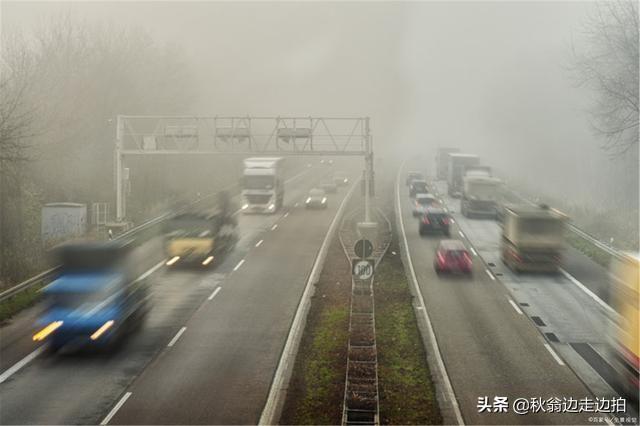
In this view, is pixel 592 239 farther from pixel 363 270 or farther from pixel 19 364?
pixel 19 364

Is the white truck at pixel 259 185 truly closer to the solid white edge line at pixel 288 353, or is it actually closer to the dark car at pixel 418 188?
the solid white edge line at pixel 288 353

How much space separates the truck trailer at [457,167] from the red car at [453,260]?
32.4 metres

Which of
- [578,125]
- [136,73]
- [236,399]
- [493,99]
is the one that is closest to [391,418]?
[236,399]

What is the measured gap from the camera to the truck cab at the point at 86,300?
20.2m

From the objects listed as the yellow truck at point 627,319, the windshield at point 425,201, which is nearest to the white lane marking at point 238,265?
the yellow truck at point 627,319

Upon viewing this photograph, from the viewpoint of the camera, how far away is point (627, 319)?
16.0 m

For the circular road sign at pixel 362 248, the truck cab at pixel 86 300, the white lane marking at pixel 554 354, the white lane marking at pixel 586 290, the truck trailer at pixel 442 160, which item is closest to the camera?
the circular road sign at pixel 362 248

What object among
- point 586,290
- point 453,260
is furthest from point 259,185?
point 586,290

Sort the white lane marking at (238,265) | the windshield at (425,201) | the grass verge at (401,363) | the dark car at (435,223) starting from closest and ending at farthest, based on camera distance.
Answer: the grass verge at (401,363) → the white lane marking at (238,265) → the dark car at (435,223) → the windshield at (425,201)

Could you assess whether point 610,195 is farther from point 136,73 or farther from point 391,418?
point 391,418

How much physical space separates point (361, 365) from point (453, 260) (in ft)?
48.9

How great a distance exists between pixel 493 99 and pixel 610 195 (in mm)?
51358

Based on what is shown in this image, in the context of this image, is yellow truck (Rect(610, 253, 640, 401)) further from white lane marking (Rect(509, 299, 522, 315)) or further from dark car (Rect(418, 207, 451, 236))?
dark car (Rect(418, 207, 451, 236))

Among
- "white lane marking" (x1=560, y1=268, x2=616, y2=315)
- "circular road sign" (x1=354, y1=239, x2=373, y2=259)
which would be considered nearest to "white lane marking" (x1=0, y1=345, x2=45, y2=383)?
"circular road sign" (x1=354, y1=239, x2=373, y2=259)
